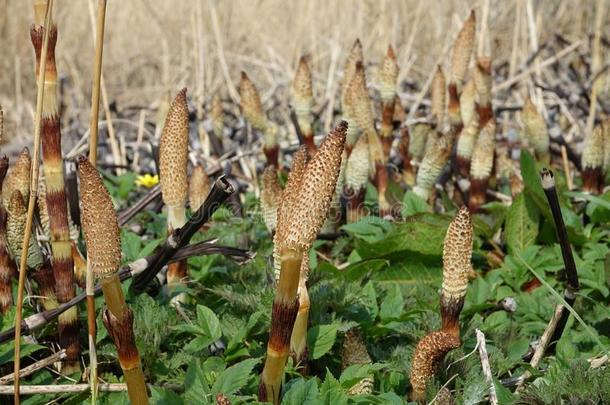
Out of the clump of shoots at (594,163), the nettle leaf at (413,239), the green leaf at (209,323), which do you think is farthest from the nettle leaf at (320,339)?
the clump of shoots at (594,163)

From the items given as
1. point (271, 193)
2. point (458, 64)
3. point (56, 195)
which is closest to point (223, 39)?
point (458, 64)

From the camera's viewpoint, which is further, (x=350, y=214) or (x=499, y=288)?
(x=350, y=214)

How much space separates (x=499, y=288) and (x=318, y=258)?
0.54 metres

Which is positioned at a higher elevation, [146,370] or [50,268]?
[50,268]

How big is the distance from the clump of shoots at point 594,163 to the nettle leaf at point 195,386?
1652mm

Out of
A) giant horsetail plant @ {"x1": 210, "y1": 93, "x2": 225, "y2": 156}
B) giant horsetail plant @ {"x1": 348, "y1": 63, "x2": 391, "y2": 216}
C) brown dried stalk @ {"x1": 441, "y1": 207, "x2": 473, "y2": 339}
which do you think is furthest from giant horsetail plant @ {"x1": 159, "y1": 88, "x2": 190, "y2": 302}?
giant horsetail plant @ {"x1": 210, "y1": 93, "x2": 225, "y2": 156}

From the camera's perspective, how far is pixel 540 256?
7.83 ft

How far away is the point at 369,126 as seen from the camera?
8.47ft

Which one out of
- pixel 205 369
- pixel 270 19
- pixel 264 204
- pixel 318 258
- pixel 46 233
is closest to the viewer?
pixel 205 369

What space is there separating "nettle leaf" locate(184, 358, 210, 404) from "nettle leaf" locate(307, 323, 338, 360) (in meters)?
0.28

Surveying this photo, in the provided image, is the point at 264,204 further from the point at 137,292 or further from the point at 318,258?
the point at 137,292

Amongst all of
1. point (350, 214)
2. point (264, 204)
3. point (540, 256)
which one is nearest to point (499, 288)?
point (540, 256)

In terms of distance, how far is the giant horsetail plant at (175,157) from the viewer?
5.17ft

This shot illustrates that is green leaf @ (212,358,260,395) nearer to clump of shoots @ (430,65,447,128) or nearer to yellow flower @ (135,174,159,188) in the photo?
clump of shoots @ (430,65,447,128)
